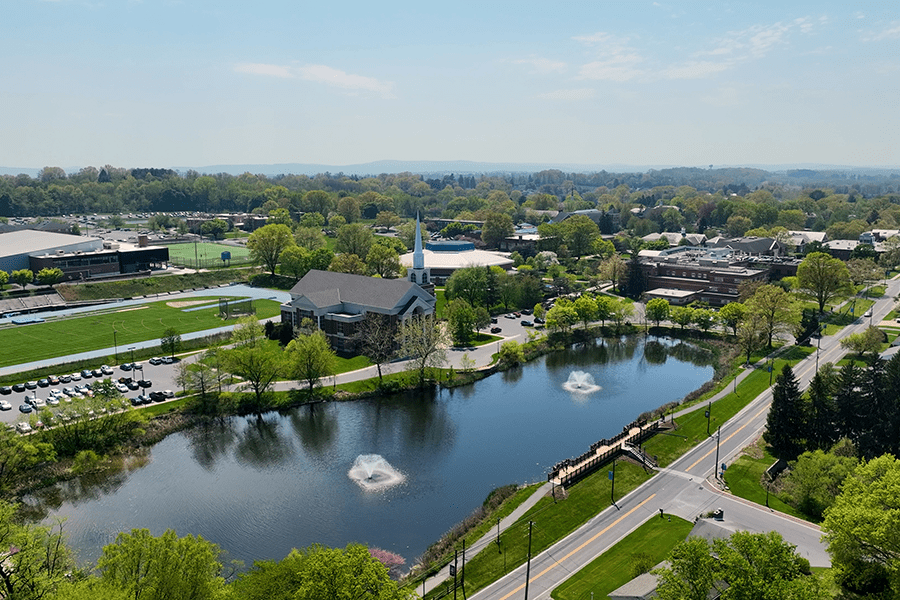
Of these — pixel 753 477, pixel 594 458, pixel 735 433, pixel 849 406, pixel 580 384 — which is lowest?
pixel 580 384

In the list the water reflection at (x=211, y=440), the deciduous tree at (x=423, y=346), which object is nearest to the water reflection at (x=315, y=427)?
the water reflection at (x=211, y=440)

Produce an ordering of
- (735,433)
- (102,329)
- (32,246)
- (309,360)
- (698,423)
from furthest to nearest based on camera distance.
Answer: (32,246)
(102,329)
(309,360)
(698,423)
(735,433)

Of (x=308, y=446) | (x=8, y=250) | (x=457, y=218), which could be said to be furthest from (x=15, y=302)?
(x=457, y=218)

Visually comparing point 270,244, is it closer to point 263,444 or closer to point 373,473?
point 263,444

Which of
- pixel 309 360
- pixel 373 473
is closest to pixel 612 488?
pixel 373 473

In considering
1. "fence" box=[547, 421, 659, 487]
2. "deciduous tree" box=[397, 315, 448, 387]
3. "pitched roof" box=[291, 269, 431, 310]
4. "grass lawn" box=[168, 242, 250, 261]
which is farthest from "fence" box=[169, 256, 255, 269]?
"fence" box=[547, 421, 659, 487]

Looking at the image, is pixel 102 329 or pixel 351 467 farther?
pixel 102 329

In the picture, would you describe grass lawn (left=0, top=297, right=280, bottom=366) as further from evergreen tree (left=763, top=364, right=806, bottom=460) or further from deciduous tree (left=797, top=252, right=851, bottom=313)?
deciduous tree (left=797, top=252, right=851, bottom=313)
